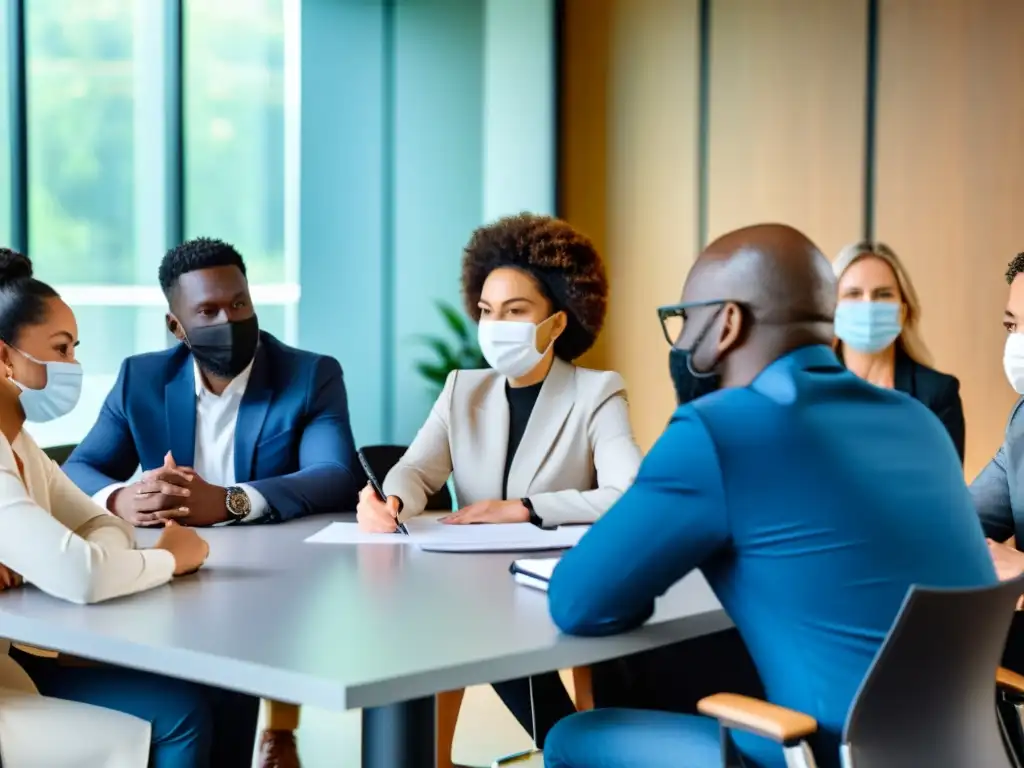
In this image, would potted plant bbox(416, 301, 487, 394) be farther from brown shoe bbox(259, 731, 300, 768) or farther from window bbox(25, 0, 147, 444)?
brown shoe bbox(259, 731, 300, 768)

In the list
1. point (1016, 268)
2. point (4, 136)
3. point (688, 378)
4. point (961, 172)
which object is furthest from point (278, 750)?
point (961, 172)

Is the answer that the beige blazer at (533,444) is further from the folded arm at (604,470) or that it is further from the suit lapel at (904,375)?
the suit lapel at (904,375)

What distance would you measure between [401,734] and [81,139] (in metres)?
3.77

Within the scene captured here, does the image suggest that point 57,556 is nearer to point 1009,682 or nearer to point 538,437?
point 538,437

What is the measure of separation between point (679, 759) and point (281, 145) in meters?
4.95

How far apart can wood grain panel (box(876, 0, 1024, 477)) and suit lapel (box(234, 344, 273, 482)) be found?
3.47 m

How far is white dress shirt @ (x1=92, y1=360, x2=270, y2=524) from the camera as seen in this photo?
133 inches

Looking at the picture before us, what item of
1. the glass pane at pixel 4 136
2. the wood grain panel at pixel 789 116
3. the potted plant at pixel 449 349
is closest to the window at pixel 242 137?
the potted plant at pixel 449 349

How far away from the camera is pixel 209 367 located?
132 inches

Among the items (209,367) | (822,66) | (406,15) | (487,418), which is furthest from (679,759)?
(406,15)

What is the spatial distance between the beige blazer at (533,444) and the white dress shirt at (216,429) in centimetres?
45

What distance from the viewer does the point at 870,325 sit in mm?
4098

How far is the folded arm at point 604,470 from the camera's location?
2.96 metres

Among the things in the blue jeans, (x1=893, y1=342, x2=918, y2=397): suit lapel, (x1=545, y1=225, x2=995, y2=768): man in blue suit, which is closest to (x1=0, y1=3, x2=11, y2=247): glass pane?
the blue jeans
